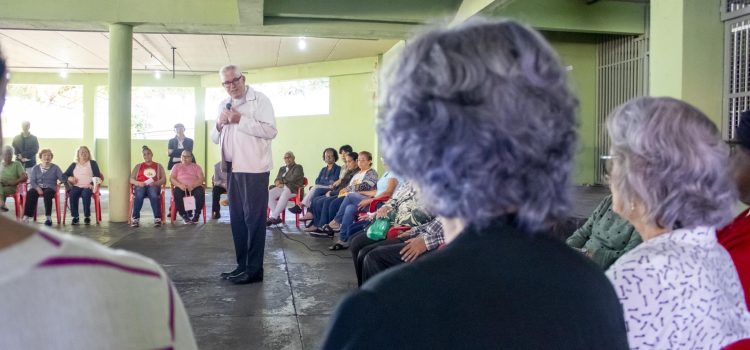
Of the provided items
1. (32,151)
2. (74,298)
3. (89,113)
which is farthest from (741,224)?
(89,113)

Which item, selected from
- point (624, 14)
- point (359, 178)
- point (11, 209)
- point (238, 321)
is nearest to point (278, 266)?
point (238, 321)

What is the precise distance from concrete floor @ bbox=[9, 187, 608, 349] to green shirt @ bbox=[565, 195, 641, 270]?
2.27 ft

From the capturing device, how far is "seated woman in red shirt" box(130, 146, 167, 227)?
7996mm

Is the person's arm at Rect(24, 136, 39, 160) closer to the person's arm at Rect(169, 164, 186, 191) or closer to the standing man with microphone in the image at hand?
the person's arm at Rect(169, 164, 186, 191)

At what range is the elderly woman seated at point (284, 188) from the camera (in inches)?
323

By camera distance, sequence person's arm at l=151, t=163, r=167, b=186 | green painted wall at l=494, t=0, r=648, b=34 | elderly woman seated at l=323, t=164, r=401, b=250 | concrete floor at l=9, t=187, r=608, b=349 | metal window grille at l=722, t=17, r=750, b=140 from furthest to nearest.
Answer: person's arm at l=151, t=163, r=167, b=186
green painted wall at l=494, t=0, r=648, b=34
elderly woman seated at l=323, t=164, r=401, b=250
metal window grille at l=722, t=17, r=750, b=140
concrete floor at l=9, t=187, r=608, b=349

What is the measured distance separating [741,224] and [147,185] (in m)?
7.68

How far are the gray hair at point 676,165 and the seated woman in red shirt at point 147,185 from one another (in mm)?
7296

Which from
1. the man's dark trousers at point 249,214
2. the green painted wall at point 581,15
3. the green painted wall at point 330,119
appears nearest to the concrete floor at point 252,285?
the man's dark trousers at point 249,214

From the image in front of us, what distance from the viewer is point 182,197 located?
8359 mm

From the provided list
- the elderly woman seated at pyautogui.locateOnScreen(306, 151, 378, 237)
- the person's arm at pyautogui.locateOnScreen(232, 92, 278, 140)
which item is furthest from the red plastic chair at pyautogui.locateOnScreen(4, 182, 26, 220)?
the person's arm at pyautogui.locateOnScreen(232, 92, 278, 140)

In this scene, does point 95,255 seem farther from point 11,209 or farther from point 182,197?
point 11,209

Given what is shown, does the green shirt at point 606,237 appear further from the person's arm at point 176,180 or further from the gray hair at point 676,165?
the person's arm at point 176,180

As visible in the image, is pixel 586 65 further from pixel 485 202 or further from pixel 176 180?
pixel 485 202
